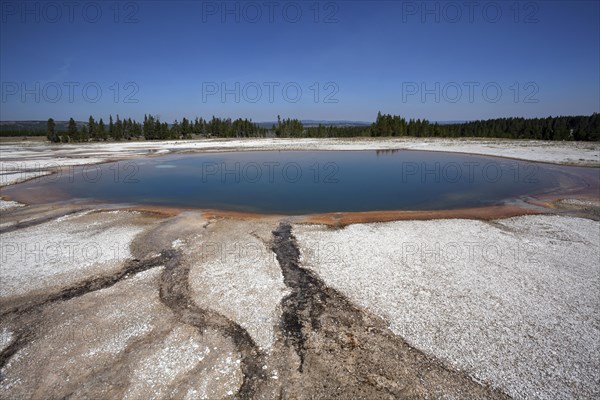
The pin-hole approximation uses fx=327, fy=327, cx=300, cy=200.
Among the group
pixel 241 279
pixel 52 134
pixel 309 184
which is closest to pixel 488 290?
pixel 241 279

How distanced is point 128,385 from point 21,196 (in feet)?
62.9

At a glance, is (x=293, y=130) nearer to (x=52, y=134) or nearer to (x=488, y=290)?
(x=52, y=134)

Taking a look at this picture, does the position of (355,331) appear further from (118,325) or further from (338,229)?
(338,229)

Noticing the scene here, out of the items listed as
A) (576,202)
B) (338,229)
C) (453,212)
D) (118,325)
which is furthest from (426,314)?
(576,202)

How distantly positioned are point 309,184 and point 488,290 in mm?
15978

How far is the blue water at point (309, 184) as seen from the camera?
1762 cm

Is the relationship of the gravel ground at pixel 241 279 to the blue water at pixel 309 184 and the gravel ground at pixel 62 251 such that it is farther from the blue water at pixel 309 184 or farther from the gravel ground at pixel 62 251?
the blue water at pixel 309 184

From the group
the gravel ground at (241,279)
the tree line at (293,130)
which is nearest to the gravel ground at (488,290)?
the gravel ground at (241,279)

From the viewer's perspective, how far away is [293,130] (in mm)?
99062

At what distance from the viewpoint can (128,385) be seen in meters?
5.24

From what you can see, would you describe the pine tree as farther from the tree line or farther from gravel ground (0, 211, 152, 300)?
gravel ground (0, 211, 152, 300)

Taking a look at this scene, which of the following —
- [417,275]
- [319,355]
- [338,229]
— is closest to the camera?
[319,355]

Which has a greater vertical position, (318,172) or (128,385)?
(318,172)

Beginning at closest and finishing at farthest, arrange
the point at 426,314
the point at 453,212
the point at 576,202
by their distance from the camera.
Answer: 1. the point at 426,314
2. the point at 453,212
3. the point at 576,202
